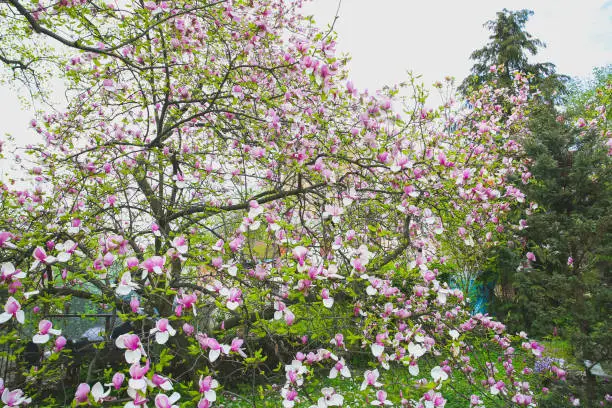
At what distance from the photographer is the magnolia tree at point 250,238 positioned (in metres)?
1.75

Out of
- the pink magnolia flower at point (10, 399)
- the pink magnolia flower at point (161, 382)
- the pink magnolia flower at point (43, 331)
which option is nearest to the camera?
the pink magnolia flower at point (161, 382)

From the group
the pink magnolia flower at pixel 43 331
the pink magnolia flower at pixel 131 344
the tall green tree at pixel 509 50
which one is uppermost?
the tall green tree at pixel 509 50

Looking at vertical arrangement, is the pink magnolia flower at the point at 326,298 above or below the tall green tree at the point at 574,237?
below

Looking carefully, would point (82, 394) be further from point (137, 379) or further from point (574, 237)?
point (574, 237)

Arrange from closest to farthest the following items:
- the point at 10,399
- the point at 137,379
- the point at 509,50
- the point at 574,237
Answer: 1. the point at 137,379
2. the point at 10,399
3. the point at 574,237
4. the point at 509,50

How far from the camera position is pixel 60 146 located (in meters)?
3.78

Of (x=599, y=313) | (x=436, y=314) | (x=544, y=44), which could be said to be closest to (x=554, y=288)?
(x=599, y=313)

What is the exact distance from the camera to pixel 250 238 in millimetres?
3148

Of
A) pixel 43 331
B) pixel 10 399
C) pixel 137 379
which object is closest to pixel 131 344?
pixel 137 379

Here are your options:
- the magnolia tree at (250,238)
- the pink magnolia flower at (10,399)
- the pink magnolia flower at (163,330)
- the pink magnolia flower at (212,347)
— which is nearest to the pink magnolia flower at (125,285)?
the magnolia tree at (250,238)

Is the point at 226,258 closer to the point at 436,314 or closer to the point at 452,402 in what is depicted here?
the point at 436,314

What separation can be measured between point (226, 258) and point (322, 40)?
4.88 feet

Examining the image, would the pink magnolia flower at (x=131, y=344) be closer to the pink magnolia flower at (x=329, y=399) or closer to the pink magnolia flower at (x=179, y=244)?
the pink magnolia flower at (x=179, y=244)

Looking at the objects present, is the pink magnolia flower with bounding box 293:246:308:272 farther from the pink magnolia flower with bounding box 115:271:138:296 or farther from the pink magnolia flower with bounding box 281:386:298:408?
the pink magnolia flower with bounding box 115:271:138:296
